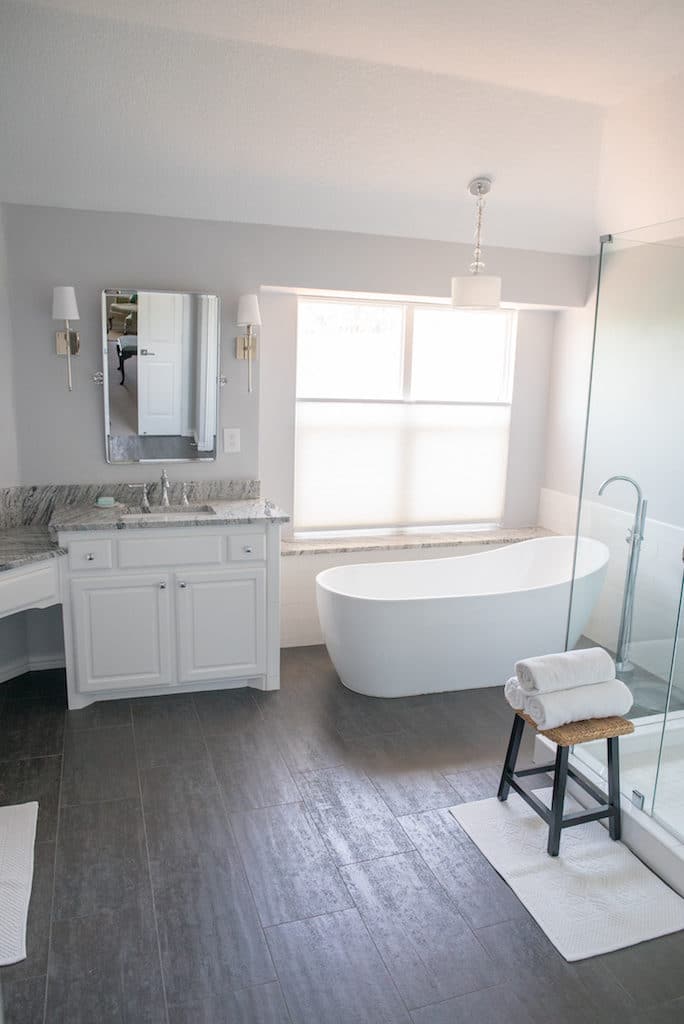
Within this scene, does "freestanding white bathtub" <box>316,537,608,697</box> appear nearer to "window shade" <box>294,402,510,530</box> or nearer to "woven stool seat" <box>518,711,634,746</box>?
"window shade" <box>294,402,510,530</box>

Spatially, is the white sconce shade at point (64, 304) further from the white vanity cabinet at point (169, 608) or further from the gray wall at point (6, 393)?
the white vanity cabinet at point (169, 608)

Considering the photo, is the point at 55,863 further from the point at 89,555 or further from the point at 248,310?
the point at 248,310

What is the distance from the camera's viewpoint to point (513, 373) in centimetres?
482

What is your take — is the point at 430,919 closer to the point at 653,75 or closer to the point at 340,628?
the point at 340,628

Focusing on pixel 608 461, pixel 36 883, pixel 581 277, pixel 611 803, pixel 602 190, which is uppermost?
pixel 602 190

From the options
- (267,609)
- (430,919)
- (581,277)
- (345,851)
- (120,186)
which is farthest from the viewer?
(581,277)

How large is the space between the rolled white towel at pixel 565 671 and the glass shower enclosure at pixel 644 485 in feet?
0.91

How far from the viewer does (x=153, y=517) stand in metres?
3.57

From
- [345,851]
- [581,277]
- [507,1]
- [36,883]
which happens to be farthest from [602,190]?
[36,883]

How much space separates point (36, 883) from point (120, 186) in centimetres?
293

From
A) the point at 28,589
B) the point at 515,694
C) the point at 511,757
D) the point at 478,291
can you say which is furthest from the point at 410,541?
the point at 28,589

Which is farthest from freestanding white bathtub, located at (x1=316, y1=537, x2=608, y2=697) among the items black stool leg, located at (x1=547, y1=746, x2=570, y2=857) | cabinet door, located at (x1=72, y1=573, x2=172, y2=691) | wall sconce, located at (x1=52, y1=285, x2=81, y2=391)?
wall sconce, located at (x1=52, y1=285, x2=81, y2=391)

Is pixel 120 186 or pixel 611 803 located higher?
pixel 120 186

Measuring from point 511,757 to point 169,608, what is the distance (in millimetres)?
1712
